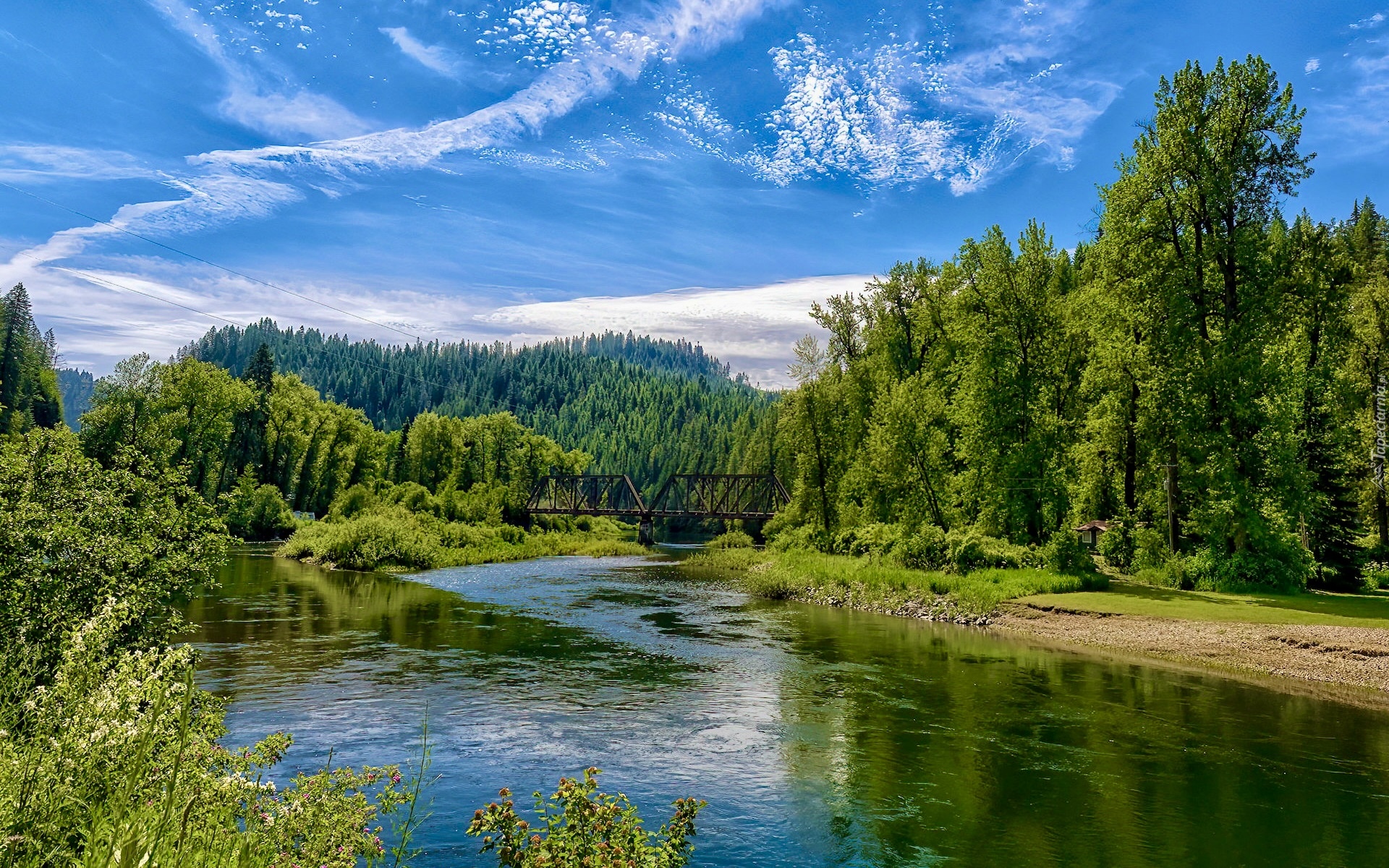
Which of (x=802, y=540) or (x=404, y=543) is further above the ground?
(x=802, y=540)

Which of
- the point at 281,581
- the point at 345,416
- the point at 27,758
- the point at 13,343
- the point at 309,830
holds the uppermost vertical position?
the point at 13,343

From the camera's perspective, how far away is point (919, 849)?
33.7 feet

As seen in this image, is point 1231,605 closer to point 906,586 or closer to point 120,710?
point 906,586

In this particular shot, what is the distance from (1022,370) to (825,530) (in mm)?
18768

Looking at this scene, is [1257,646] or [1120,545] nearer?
[1257,646]

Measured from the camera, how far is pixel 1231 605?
81.4ft

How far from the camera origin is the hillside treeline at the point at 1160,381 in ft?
94.2

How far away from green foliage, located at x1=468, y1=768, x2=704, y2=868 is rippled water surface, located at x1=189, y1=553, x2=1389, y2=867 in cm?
296

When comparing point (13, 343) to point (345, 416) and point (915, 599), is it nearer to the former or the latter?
point (345, 416)

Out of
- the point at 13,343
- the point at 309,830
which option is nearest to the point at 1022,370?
the point at 309,830

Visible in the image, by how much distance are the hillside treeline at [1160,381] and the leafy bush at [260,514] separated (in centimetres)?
5489

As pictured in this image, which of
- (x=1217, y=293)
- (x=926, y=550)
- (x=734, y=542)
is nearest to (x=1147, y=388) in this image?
(x=1217, y=293)

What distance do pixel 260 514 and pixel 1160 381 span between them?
7557 cm

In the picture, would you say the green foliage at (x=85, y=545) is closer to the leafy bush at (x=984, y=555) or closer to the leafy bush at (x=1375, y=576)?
the leafy bush at (x=984, y=555)
